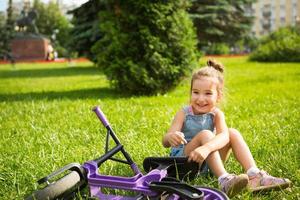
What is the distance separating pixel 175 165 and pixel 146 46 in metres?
5.80

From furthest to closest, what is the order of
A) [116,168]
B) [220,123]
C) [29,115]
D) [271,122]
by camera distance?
[29,115] < [271,122] < [116,168] < [220,123]

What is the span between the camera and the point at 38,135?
4812 millimetres

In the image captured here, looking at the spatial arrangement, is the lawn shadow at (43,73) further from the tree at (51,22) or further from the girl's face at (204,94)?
the tree at (51,22)

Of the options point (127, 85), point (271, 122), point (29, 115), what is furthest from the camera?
point (127, 85)

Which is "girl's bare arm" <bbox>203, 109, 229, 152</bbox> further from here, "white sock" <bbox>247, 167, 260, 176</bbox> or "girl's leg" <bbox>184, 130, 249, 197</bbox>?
"white sock" <bbox>247, 167, 260, 176</bbox>

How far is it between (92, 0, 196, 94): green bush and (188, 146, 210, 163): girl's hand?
5.61m

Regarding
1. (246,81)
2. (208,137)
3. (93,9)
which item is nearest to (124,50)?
(246,81)

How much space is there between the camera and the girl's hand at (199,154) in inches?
109

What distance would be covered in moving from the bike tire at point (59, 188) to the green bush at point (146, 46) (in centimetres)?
597

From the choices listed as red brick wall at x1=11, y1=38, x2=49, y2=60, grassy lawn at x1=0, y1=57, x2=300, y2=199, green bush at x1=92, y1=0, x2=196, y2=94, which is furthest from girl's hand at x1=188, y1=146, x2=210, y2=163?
red brick wall at x1=11, y1=38, x2=49, y2=60

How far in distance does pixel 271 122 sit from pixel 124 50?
404cm

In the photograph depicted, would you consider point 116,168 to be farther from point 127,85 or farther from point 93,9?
point 93,9

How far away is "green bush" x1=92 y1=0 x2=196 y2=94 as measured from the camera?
27.7ft

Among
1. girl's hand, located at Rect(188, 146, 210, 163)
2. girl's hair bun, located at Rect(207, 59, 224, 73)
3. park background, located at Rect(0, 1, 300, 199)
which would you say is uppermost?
girl's hair bun, located at Rect(207, 59, 224, 73)
